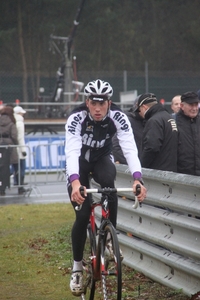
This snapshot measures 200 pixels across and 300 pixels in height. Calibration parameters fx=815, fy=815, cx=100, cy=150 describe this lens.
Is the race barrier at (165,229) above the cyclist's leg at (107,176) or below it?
below

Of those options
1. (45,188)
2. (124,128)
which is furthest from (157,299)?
(45,188)

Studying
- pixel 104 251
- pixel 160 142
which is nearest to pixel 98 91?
pixel 104 251

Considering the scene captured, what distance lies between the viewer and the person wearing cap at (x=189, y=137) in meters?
8.88

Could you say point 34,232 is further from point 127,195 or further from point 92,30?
point 92,30

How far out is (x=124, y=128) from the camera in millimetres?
6824

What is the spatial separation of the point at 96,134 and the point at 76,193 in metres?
0.67

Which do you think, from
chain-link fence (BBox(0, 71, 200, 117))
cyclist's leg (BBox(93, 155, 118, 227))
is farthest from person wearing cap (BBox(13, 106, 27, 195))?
chain-link fence (BBox(0, 71, 200, 117))

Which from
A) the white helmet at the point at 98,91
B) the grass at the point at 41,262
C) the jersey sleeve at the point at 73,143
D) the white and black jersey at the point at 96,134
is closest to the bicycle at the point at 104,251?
the jersey sleeve at the point at 73,143

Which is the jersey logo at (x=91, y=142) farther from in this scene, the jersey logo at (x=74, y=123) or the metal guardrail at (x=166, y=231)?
the metal guardrail at (x=166, y=231)

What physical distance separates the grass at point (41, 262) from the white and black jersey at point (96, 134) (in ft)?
4.42

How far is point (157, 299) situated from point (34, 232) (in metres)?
4.79

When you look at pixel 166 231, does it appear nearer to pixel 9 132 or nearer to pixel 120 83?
pixel 9 132

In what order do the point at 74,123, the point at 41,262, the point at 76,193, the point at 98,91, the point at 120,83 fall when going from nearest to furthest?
the point at 76,193 → the point at 98,91 → the point at 74,123 → the point at 41,262 → the point at 120,83

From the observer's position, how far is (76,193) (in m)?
6.38
